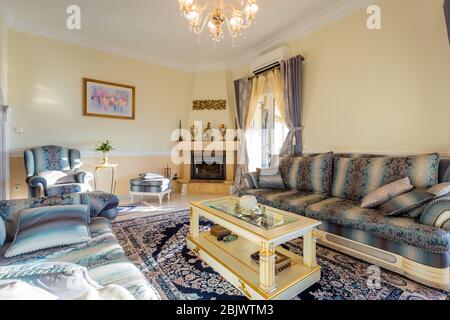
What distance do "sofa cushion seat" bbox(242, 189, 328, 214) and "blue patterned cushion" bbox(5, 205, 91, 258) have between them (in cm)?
190

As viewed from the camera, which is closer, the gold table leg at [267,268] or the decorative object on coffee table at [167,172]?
the gold table leg at [267,268]

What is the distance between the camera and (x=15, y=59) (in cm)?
337

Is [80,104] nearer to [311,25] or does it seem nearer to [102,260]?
[102,260]

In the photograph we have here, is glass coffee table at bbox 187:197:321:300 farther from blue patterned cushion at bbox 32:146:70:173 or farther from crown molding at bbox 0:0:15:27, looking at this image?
crown molding at bbox 0:0:15:27

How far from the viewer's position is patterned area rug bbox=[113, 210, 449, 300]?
1.48m

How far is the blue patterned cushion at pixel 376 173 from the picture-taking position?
6.59 ft

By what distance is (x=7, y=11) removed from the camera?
308 centimetres

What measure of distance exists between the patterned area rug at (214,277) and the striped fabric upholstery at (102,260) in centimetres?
51

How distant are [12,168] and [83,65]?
82.2 inches

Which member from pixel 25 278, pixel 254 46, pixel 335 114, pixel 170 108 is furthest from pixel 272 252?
pixel 170 108

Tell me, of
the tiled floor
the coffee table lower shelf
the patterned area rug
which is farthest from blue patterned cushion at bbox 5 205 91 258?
the tiled floor

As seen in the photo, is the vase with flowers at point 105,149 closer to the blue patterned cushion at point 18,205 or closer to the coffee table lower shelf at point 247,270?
the blue patterned cushion at point 18,205

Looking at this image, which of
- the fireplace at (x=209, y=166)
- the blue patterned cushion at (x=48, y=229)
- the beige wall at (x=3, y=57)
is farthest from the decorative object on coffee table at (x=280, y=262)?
the beige wall at (x=3, y=57)

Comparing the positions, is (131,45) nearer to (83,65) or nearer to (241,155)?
(83,65)
